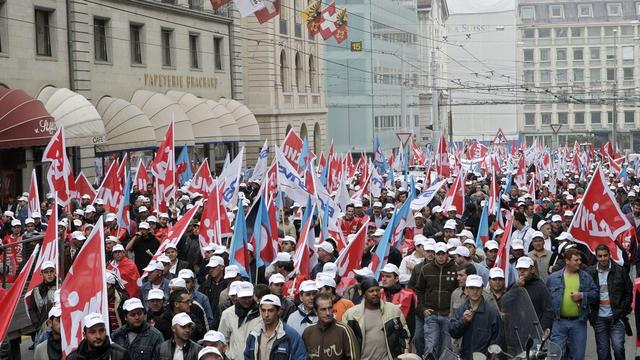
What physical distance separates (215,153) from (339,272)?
34.4 metres

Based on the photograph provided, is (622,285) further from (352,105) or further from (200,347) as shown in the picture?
(352,105)

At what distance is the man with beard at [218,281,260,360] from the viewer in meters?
9.53

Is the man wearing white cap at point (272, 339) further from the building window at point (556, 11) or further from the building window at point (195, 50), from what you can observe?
the building window at point (556, 11)

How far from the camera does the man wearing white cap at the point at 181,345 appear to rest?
875 centimetres

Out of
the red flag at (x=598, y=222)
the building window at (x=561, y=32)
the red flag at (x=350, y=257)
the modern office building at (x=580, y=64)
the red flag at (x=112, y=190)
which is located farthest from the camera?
the building window at (x=561, y=32)

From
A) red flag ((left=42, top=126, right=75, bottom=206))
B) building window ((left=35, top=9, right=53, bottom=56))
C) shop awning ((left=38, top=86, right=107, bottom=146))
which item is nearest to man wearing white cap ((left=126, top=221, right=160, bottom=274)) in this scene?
red flag ((left=42, top=126, right=75, bottom=206))

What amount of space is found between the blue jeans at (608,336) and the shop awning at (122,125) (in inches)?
994

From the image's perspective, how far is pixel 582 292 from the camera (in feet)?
36.9

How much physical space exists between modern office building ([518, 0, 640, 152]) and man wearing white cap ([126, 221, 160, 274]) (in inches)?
3660

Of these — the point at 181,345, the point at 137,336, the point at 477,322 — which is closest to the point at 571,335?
the point at 477,322

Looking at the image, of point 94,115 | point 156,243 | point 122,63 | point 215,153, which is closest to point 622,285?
point 156,243

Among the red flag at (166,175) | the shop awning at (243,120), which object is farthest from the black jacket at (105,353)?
the shop awning at (243,120)

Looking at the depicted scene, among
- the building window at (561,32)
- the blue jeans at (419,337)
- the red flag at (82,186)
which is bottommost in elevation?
the blue jeans at (419,337)

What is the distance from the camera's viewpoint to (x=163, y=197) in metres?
20.4
